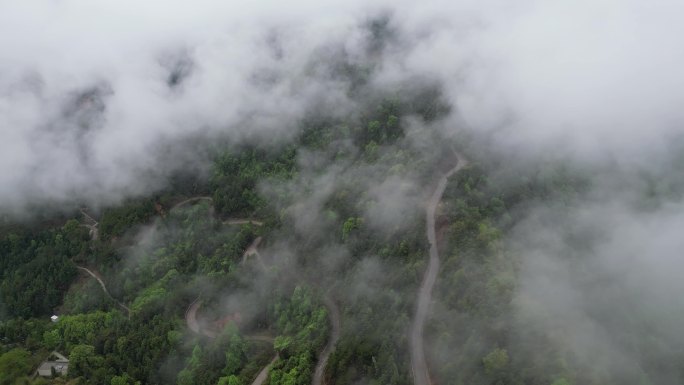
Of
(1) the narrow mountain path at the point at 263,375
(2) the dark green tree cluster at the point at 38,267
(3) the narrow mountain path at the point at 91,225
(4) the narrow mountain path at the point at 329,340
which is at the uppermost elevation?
(4) the narrow mountain path at the point at 329,340

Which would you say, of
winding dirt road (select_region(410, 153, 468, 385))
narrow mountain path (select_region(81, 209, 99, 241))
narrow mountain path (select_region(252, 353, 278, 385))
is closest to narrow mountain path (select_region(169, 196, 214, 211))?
narrow mountain path (select_region(81, 209, 99, 241))

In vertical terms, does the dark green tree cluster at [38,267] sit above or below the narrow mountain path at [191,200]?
below

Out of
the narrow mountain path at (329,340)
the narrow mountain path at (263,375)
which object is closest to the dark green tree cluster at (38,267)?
the narrow mountain path at (263,375)

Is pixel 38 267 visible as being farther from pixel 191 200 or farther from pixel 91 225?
pixel 191 200

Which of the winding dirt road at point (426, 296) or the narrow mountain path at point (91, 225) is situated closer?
the winding dirt road at point (426, 296)

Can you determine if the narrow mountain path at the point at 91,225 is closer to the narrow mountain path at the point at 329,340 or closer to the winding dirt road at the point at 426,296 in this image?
the narrow mountain path at the point at 329,340

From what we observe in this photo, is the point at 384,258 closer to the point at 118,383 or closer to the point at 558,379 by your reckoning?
the point at 558,379
